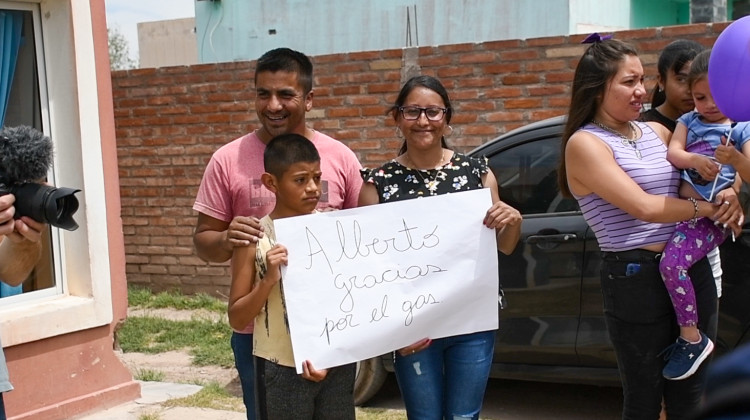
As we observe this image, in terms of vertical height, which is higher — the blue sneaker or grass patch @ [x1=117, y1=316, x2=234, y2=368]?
the blue sneaker

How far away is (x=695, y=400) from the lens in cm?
294

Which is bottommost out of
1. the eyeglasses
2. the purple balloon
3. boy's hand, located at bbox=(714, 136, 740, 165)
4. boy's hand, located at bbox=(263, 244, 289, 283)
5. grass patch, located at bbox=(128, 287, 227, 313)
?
grass patch, located at bbox=(128, 287, 227, 313)

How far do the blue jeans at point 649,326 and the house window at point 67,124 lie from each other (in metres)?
3.15

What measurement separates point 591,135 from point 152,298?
6.34 meters

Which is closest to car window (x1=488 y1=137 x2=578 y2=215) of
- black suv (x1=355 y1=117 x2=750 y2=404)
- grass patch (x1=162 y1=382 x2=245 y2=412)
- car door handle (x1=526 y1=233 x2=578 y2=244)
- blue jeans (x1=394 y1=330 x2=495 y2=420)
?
black suv (x1=355 y1=117 x2=750 y2=404)

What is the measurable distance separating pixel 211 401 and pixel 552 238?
238 centimetres

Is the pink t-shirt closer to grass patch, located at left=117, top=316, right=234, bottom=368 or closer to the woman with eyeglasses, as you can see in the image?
the woman with eyeglasses

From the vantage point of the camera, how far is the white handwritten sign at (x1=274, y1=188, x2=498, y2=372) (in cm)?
270

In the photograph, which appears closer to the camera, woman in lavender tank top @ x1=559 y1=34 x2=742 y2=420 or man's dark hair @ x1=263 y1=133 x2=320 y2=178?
man's dark hair @ x1=263 y1=133 x2=320 y2=178

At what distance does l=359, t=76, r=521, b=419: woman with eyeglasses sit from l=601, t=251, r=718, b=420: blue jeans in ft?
1.40

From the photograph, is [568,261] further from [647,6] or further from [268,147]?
[647,6]

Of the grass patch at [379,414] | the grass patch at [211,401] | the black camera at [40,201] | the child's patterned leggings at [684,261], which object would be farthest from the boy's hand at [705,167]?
the grass patch at [211,401]

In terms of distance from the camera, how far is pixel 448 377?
2920 mm

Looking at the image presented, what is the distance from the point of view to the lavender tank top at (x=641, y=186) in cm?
286
